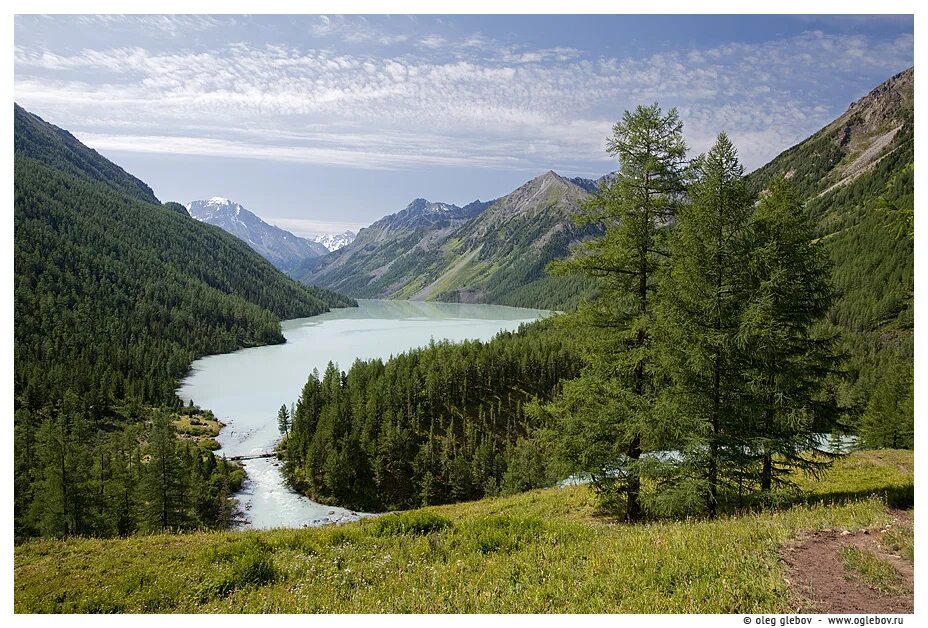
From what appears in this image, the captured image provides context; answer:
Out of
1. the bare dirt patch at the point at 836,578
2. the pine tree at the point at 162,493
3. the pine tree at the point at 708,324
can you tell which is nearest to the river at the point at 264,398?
the pine tree at the point at 708,324

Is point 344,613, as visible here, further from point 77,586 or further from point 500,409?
point 500,409

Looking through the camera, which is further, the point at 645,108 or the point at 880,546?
the point at 645,108

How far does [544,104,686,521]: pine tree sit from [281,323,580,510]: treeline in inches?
1552

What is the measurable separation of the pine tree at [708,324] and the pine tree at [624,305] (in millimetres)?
846

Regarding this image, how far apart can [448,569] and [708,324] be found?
10462 millimetres

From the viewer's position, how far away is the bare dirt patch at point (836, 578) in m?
7.19

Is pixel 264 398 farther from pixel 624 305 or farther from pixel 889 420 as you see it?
pixel 889 420

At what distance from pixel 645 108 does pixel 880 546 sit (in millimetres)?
13072

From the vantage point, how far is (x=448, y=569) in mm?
9664

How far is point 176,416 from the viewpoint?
96250 mm

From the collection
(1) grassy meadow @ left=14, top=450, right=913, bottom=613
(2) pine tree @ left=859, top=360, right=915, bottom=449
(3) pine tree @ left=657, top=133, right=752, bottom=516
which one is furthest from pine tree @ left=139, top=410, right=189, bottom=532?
(2) pine tree @ left=859, top=360, right=915, bottom=449

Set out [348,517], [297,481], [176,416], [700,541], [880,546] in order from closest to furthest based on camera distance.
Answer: [880,546]
[700,541]
[348,517]
[297,481]
[176,416]

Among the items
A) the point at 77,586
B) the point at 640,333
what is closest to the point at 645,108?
the point at 640,333

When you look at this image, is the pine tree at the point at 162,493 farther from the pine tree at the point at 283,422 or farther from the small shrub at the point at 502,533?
the small shrub at the point at 502,533
